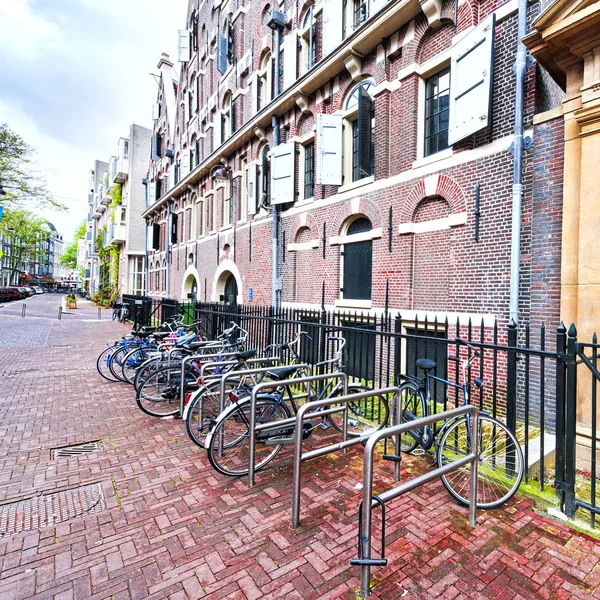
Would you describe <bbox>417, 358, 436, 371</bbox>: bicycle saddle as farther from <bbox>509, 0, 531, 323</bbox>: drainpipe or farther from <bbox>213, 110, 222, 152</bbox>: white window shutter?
<bbox>213, 110, 222, 152</bbox>: white window shutter

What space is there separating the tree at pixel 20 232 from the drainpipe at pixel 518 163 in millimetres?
29946

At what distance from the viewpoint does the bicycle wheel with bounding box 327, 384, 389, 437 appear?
15.9ft

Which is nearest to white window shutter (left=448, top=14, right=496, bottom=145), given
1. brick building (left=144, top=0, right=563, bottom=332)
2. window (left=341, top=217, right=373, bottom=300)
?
brick building (left=144, top=0, right=563, bottom=332)

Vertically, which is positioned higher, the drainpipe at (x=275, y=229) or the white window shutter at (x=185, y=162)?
the white window shutter at (x=185, y=162)

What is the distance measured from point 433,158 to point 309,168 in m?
5.27

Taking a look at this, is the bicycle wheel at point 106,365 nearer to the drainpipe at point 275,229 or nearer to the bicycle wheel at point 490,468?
the drainpipe at point 275,229

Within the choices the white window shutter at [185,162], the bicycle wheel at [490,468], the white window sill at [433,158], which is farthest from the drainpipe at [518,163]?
the white window shutter at [185,162]

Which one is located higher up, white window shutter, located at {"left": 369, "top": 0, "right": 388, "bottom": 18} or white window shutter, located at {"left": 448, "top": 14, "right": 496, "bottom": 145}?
white window shutter, located at {"left": 369, "top": 0, "right": 388, "bottom": 18}

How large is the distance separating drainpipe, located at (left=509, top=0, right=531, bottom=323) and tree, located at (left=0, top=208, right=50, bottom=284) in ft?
98.2

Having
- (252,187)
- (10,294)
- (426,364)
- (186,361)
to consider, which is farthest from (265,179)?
(10,294)

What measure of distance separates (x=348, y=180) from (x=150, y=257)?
77.1ft

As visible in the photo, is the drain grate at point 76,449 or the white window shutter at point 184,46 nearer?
the drain grate at point 76,449

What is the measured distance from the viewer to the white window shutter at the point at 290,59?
12.0m

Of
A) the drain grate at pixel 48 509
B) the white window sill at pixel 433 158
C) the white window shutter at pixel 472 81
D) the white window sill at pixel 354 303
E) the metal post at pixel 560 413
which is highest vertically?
the white window shutter at pixel 472 81
